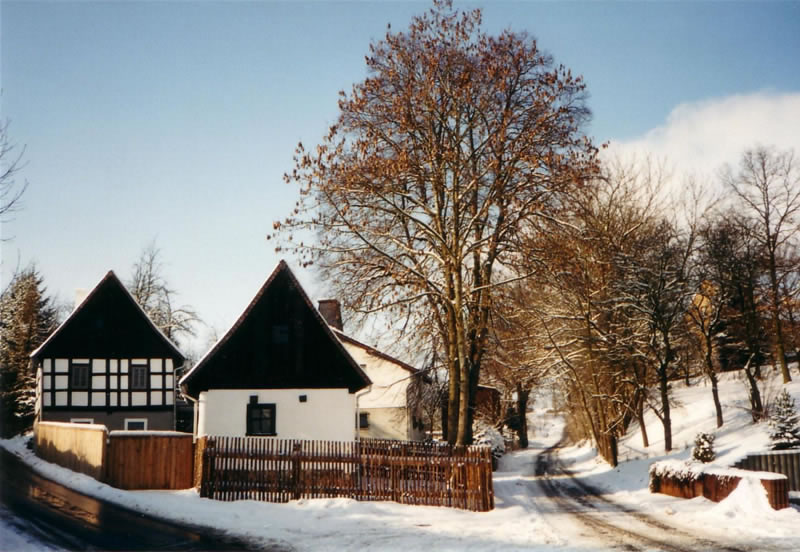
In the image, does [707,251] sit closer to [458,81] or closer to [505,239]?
[505,239]

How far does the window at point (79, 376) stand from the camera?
34156 mm

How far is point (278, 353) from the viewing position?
24266mm

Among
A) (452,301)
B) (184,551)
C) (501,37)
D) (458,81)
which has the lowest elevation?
(184,551)

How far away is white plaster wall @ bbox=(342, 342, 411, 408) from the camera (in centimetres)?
4347

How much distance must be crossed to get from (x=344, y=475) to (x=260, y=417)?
6751mm

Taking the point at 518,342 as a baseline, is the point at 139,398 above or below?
below

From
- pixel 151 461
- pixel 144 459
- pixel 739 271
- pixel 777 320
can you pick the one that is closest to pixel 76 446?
pixel 144 459

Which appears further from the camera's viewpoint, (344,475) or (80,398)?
(80,398)

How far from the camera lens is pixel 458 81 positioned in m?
20.8

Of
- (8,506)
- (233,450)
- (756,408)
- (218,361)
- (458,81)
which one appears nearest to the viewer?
(8,506)

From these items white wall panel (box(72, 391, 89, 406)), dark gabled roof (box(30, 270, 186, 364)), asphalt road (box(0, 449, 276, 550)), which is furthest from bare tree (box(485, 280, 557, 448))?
white wall panel (box(72, 391, 89, 406))

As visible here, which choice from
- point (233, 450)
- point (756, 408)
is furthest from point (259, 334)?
point (756, 408)

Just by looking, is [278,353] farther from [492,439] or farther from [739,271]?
[739,271]

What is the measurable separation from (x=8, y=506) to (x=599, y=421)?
2546 centimetres
